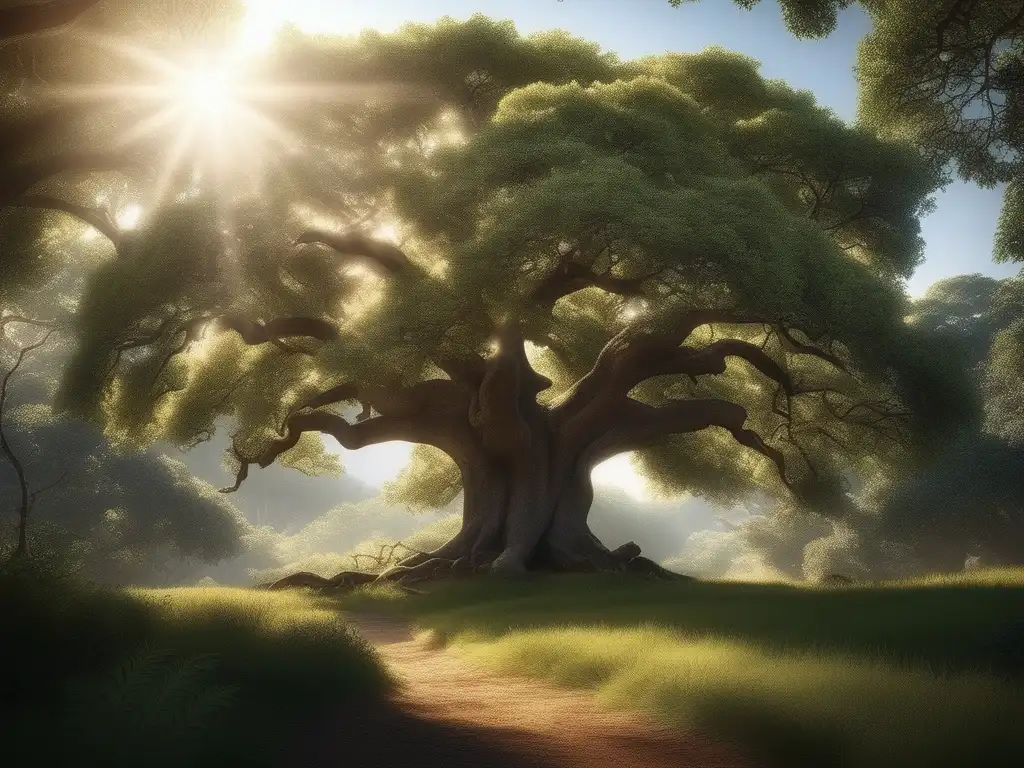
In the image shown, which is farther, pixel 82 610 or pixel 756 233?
A: pixel 756 233

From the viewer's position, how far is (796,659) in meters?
7.33

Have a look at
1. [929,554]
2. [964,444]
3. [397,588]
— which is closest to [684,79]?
[397,588]

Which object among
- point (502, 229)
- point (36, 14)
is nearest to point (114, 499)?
point (502, 229)

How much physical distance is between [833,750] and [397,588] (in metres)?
15.0

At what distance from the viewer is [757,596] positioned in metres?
14.7

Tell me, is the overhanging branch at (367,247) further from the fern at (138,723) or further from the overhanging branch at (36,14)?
the fern at (138,723)

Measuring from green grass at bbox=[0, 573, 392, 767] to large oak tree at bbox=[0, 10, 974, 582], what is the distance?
28.2 ft

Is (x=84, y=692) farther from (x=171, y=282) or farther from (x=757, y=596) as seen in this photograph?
(x=171, y=282)

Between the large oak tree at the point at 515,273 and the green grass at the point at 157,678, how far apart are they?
8589 mm

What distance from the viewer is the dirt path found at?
17.3ft

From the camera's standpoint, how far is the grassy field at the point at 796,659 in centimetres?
513

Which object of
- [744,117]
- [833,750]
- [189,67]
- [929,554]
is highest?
[744,117]

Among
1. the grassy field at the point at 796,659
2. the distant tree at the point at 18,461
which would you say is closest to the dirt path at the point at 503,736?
the grassy field at the point at 796,659

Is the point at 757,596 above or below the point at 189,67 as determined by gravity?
below
